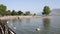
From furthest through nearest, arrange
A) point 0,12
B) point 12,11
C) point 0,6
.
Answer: point 12,11 < point 0,6 < point 0,12

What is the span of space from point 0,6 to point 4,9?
184 inches

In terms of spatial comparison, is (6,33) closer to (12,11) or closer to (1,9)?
(1,9)

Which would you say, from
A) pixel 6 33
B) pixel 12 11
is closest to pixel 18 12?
pixel 12 11

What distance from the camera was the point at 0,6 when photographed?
154750 millimetres

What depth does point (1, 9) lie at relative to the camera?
15025 centimetres

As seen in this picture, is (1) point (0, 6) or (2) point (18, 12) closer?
(1) point (0, 6)

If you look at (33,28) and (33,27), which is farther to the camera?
(33,27)

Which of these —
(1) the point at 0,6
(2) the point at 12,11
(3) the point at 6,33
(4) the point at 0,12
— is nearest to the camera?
(3) the point at 6,33

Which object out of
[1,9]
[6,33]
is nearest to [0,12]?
[1,9]

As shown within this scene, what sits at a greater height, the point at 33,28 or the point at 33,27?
the point at 33,28

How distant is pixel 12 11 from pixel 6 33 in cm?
16469

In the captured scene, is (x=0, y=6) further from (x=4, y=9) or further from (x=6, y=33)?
(x=6, y=33)

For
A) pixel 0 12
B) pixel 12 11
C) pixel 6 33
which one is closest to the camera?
pixel 6 33

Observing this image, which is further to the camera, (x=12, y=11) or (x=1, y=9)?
(x=12, y=11)
